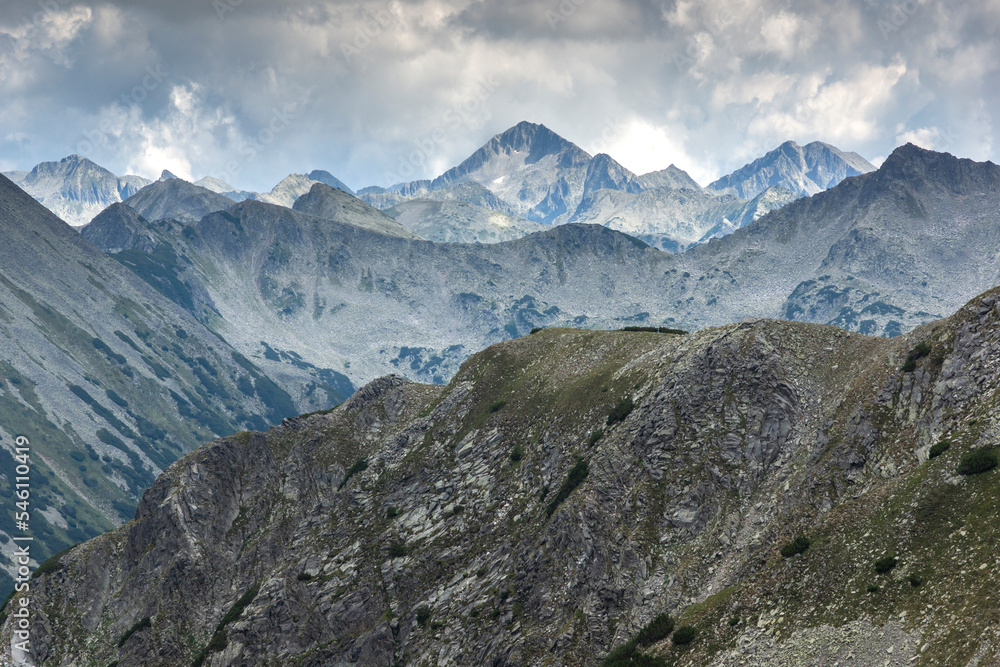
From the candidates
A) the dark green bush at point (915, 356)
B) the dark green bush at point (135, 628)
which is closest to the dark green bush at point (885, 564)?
the dark green bush at point (915, 356)

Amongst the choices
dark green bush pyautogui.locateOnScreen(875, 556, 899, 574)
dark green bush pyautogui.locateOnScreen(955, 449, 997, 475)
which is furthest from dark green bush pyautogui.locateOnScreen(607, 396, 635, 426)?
dark green bush pyautogui.locateOnScreen(875, 556, 899, 574)

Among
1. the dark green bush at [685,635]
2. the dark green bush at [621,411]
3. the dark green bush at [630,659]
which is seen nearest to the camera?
the dark green bush at [685,635]

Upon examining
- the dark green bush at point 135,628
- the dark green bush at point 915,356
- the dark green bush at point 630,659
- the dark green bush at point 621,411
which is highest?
the dark green bush at point 915,356

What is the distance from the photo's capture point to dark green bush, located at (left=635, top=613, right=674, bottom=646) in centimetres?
5119

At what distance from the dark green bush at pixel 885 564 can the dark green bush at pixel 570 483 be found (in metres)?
37.7

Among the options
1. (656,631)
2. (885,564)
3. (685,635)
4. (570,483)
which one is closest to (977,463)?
(885,564)

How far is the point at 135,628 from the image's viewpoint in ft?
330

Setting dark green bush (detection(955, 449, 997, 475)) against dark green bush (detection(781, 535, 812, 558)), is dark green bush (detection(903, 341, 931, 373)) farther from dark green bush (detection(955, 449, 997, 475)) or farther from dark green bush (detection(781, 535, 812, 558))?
dark green bush (detection(781, 535, 812, 558))

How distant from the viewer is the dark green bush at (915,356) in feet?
197

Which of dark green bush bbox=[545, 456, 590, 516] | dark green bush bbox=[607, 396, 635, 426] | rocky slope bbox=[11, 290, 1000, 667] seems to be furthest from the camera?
dark green bush bbox=[607, 396, 635, 426]

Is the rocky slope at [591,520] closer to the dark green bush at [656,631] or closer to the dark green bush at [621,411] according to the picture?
the dark green bush at [621,411]

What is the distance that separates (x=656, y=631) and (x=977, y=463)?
25.7m

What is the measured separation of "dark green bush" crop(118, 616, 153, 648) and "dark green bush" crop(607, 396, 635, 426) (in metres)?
77.5

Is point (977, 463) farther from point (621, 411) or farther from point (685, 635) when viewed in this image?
point (621, 411)
